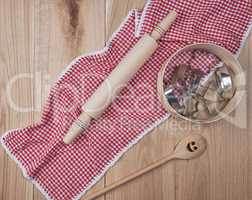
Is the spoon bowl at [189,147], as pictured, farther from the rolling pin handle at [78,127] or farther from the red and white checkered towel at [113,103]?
the rolling pin handle at [78,127]

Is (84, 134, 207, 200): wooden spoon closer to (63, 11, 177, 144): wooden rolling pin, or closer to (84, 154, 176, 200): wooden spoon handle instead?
(84, 154, 176, 200): wooden spoon handle

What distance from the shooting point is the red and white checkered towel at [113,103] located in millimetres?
777

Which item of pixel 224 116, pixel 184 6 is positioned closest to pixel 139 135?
pixel 224 116

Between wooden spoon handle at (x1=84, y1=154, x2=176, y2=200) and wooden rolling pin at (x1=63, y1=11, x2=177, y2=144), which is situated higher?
wooden rolling pin at (x1=63, y1=11, x2=177, y2=144)

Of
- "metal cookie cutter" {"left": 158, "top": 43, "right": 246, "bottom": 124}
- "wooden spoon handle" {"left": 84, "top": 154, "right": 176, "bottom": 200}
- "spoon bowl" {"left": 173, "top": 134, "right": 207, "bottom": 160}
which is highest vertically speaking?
"metal cookie cutter" {"left": 158, "top": 43, "right": 246, "bottom": 124}

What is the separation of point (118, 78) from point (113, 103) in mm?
72

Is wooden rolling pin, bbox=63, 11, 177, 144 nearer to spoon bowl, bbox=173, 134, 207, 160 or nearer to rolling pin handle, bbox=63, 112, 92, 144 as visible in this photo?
rolling pin handle, bbox=63, 112, 92, 144

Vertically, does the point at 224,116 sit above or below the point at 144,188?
above

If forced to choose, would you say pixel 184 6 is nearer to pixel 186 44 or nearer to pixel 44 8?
pixel 186 44

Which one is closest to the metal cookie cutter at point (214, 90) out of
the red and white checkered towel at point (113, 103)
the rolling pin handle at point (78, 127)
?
the red and white checkered towel at point (113, 103)

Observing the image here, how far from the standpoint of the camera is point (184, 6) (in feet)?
2.56

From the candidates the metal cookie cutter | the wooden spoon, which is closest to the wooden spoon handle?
the wooden spoon

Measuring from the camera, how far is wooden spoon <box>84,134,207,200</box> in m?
0.77

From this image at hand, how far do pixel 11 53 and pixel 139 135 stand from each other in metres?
0.34
